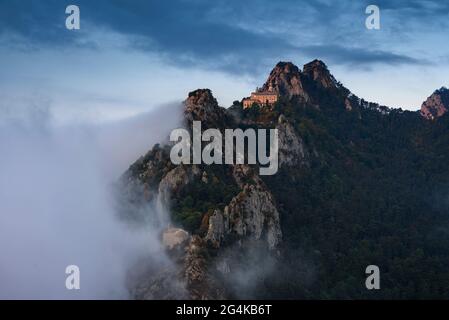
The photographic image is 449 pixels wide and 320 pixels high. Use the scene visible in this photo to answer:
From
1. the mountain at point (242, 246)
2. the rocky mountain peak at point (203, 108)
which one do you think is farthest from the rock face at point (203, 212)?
the mountain at point (242, 246)

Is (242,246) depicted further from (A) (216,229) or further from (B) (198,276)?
(B) (198,276)

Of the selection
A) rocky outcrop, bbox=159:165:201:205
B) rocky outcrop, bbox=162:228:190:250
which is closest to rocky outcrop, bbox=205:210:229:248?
rocky outcrop, bbox=162:228:190:250

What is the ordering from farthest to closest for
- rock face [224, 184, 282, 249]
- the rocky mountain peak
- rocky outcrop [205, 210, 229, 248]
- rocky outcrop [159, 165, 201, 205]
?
the rocky mountain peak
rocky outcrop [159, 165, 201, 205]
rock face [224, 184, 282, 249]
rocky outcrop [205, 210, 229, 248]

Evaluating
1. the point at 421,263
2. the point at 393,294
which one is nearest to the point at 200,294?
the point at 393,294

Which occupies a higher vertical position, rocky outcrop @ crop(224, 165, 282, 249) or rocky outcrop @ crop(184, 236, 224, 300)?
rocky outcrop @ crop(224, 165, 282, 249)

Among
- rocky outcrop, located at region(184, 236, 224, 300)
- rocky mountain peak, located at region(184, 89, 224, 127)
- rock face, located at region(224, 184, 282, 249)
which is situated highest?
rocky mountain peak, located at region(184, 89, 224, 127)

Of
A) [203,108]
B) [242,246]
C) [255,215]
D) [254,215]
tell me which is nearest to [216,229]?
[242,246]

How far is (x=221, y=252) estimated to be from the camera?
146m

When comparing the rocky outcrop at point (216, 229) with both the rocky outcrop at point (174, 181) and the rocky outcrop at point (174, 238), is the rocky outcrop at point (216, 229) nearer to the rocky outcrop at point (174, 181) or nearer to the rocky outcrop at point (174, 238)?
the rocky outcrop at point (174, 238)

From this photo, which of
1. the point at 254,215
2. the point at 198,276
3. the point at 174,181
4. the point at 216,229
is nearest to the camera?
the point at 198,276

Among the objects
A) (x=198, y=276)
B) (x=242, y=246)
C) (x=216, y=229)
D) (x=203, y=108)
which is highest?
(x=203, y=108)

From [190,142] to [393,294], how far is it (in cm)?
5533

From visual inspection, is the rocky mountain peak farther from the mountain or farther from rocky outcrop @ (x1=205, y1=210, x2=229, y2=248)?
rocky outcrop @ (x1=205, y1=210, x2=229, y2=248)
